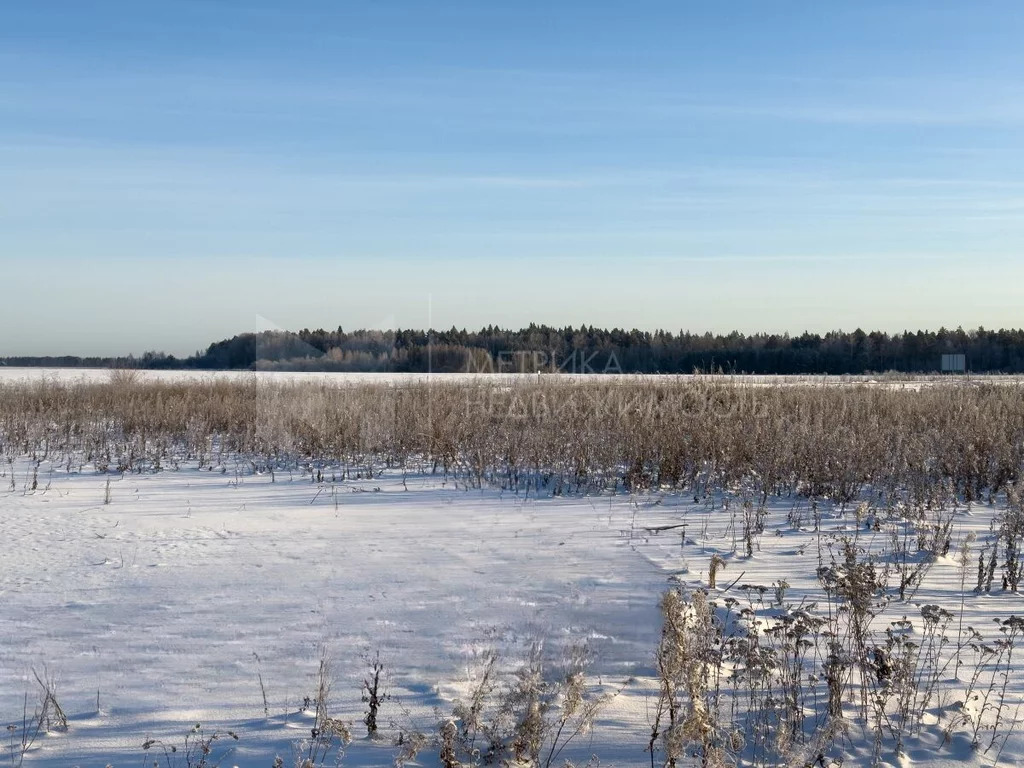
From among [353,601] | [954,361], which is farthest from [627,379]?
[954,361]

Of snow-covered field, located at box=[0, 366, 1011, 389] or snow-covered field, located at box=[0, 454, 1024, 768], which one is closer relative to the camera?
snow-covered field, located at box=[0, 454, 1024, 768]

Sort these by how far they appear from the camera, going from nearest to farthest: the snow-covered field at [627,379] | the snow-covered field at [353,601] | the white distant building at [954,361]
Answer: the snow-covered field at [353,601] → the snow-covered field at [627,379] → the white distant building at [954,361]

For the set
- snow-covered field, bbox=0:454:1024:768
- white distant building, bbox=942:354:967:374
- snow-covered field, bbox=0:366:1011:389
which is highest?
white distant building, bbox=942:354:967:374

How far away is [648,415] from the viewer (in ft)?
35.3

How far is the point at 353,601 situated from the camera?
4922mm

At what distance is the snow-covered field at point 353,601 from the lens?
331 centimetres

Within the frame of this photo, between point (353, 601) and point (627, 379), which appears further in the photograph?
point (627, 379)

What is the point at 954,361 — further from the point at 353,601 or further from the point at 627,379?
the point at 353,601

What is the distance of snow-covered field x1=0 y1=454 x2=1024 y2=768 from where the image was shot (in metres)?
3.31

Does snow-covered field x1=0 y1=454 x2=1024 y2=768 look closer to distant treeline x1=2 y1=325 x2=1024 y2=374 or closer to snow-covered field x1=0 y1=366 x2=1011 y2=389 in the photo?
snow-covered field x1=0 y1=366 x2=1011 y2=389

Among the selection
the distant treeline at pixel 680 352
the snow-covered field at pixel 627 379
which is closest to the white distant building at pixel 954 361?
the distant treeline at pixel 680 352

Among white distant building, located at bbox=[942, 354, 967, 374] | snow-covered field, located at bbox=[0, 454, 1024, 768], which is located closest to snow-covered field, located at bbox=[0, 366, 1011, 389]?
snow-covered field, located at bbox=[0, 454, 1024, 768]

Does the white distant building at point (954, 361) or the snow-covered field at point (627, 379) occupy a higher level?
the white distant building at point (954, 361)

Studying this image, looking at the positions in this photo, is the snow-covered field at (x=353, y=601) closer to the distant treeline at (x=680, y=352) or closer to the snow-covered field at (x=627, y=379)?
the snow-covered field at (x=627, y=379)
